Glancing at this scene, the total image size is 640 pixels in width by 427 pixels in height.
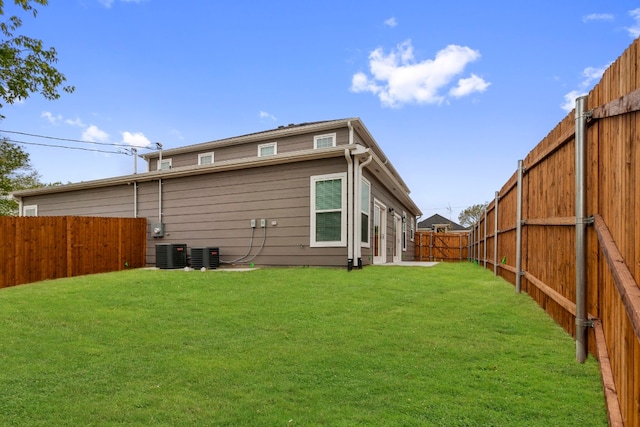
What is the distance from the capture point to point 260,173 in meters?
9.16

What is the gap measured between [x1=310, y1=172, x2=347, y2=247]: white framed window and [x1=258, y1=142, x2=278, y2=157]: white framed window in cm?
558

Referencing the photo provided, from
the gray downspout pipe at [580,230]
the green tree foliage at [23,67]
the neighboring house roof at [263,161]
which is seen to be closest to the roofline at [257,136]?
the neighboring house roof at [263,161]

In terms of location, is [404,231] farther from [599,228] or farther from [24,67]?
[599,228]

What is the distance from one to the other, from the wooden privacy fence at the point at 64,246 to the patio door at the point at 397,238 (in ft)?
28.3

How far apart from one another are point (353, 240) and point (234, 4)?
22.0ft

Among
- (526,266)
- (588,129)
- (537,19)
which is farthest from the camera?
(537,19)

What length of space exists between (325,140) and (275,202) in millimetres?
4430

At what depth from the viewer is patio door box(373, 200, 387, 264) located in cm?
1107

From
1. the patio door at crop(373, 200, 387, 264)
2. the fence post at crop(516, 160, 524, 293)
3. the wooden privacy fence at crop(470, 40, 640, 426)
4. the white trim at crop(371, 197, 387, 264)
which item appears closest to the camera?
the wooden privacy fence at crop(470, 40, 640, 426)

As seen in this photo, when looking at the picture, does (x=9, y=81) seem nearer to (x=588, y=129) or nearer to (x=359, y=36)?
(x=359, y=36)

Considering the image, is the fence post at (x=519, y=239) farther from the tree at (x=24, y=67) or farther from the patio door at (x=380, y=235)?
the tree at (x=24, y=67)

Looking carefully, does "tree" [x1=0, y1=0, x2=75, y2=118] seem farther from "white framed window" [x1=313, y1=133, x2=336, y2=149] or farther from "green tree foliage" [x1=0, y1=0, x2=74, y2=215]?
"white framed window" [x1=313, y1=133, x2=336, y2=149]

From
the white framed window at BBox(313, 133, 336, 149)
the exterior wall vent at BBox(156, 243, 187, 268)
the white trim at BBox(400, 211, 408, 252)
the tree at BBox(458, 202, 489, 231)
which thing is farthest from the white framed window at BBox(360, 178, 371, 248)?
the tree at BBox(458, 202, 489, 231)

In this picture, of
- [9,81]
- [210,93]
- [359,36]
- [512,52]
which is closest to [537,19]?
[512,52]
